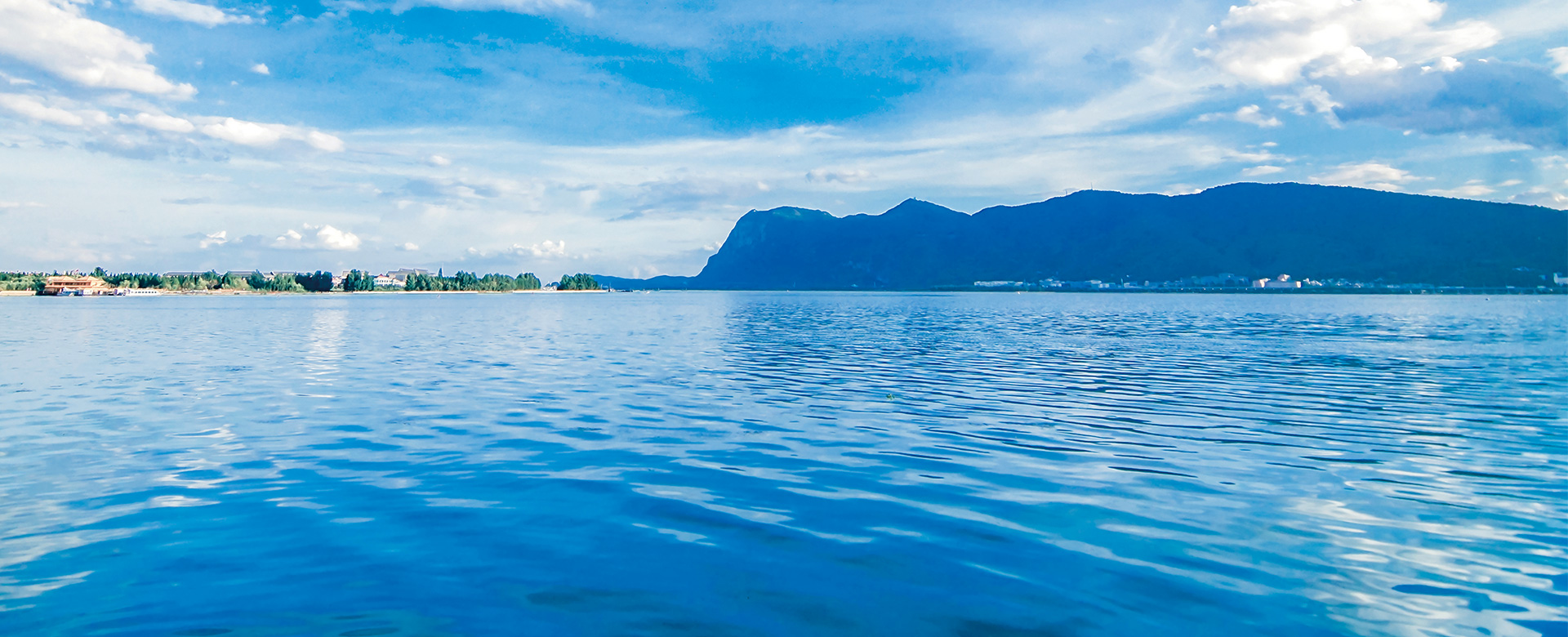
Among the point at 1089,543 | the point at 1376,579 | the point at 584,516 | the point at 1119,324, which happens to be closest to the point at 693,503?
the point at 584,516

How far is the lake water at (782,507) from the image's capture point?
10.7m

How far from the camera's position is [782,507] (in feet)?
51.8

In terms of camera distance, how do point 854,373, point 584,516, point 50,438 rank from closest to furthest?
point 584,516, point 50,438, point 854,373

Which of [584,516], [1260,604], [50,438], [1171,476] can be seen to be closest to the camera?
[1260,604]

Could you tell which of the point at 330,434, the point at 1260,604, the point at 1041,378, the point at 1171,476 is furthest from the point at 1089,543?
the point at 1041,378

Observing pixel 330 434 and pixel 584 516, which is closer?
pixel 584 516

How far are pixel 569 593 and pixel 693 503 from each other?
493 centimetres

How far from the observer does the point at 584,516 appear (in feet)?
49.6

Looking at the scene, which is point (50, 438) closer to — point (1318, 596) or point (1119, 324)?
point (1318, 596)

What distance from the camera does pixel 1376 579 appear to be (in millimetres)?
11742

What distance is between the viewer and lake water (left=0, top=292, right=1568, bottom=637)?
1070 cm

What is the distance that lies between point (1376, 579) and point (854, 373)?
99.3ft

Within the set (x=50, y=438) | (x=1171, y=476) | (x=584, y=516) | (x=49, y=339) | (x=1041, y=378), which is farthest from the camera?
(x=49, y=339)

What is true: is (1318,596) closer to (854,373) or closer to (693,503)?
(693,503)
